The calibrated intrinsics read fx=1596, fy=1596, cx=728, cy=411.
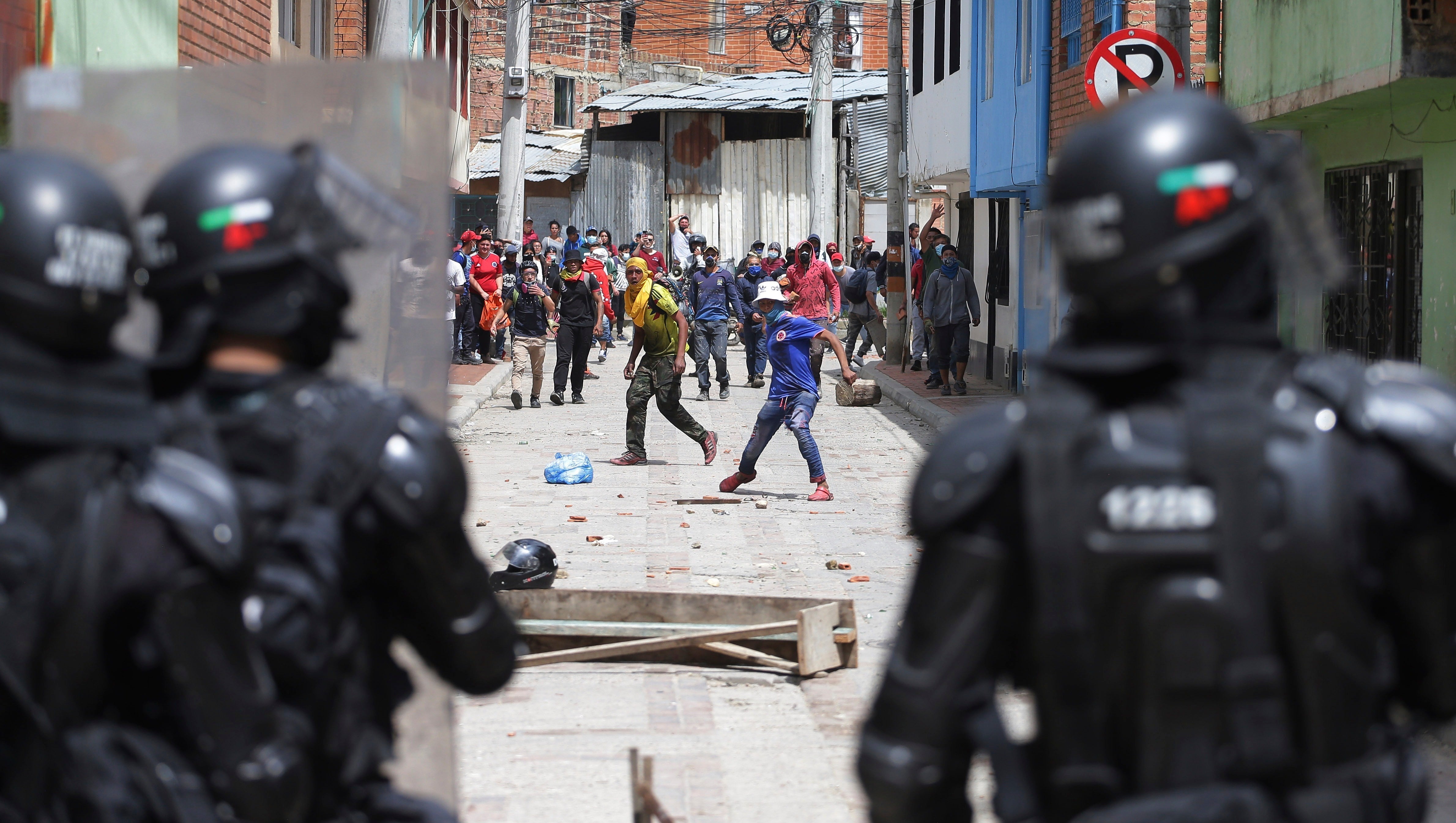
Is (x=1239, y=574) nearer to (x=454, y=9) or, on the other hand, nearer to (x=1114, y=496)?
(x=1114, y=496)

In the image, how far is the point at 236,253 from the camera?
2365mm

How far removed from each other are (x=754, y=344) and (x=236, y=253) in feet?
63.8

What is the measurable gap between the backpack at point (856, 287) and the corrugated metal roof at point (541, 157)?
16.2 metres

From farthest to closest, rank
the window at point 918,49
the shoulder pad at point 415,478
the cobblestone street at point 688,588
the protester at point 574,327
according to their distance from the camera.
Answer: the window at point 918,49 < the protester at point 574,327 < the cobblestone street at point 688,588 < the shoulder pad at point 415,478

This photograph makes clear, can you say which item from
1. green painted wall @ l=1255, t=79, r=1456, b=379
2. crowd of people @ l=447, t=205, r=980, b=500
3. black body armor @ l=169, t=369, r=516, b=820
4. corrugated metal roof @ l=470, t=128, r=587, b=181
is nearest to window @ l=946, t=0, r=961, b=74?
crowd of people @ l=447, t=205, r=980, b=500

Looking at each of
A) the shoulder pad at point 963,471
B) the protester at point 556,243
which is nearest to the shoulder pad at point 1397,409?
the shoulder pad at point 963,471

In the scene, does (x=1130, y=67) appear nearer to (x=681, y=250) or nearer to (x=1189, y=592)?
(x=1189, y=592)

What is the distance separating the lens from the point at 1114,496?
2010 millimetres

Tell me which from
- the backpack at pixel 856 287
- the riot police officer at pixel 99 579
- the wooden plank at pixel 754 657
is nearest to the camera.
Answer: the riot police officer at pixel 99 579

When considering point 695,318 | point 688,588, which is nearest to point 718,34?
point 695,318

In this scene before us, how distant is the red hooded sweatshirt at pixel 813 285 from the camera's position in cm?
1830

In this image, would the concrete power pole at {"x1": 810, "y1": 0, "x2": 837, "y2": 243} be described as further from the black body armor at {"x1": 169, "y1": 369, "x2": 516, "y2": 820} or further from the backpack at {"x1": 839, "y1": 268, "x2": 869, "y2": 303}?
the black body armor at {"x1": 169, "y1": 369, "x2": 516, "y2": 820}

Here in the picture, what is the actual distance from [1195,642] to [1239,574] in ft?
0.33

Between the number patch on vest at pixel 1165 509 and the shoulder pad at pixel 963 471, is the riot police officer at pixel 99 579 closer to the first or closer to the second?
the shoulder pad at pixel 963 471
